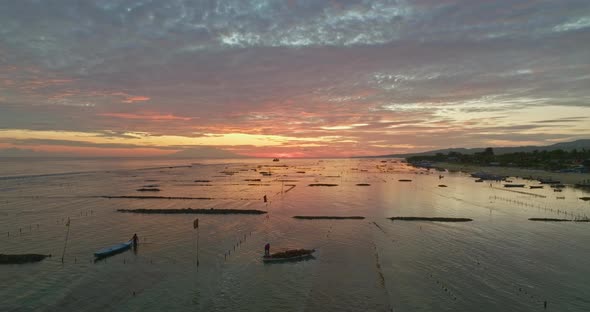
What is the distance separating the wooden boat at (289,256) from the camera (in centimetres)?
3052

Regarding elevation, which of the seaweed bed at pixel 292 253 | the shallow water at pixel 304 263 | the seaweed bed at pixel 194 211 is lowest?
the shallow water at pixel 304 263

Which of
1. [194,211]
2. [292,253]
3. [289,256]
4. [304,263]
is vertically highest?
[194,211]

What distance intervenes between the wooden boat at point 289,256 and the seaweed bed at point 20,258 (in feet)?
67.6

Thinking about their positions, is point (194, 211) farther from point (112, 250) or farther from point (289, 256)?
point (289, 256)

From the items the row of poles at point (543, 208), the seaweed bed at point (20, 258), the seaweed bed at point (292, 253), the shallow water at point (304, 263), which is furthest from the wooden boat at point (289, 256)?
the row of poles at point (543, 208)

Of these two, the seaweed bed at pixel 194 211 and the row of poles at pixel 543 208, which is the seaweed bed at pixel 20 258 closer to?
the seaweed bed at pixel 194 211

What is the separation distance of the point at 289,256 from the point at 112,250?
1722cm

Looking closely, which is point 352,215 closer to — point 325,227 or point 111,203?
point 325,227

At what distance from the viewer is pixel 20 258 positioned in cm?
3031

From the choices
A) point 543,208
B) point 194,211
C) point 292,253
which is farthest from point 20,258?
point 543,208

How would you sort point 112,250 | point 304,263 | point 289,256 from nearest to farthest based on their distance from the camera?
point 304,263, point 289,256, point 112,250

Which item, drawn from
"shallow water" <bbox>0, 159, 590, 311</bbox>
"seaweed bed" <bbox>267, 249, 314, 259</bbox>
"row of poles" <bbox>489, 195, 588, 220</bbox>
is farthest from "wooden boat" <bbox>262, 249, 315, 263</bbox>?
"row of poles" <bbox>489, 195, 588, 220</bbox>

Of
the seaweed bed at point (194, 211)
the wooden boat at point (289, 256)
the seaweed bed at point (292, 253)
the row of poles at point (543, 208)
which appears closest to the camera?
the wooden boat at point (289, 256)

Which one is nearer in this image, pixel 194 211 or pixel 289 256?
pixel 289 256
